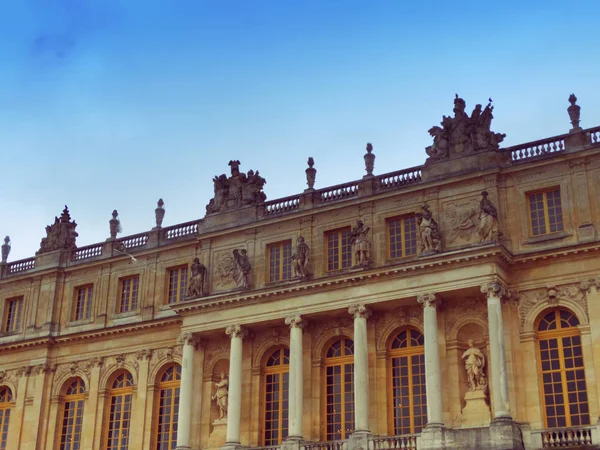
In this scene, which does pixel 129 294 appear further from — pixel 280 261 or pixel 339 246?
pixel 339 246

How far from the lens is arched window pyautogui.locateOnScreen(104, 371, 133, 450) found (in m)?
38.3

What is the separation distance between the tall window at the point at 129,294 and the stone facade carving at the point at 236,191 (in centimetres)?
520

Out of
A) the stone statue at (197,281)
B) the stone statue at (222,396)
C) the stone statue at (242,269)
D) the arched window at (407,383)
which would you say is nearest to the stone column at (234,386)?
the stone statue at (222,396)

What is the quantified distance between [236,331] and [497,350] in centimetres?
1049

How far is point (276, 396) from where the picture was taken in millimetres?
34688

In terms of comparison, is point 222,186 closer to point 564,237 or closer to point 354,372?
point 354,372

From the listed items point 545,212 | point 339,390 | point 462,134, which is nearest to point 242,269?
point 339,390

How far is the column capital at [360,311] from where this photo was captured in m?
32.0

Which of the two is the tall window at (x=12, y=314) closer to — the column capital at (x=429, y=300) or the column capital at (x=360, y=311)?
the column capital at (x=360, y=311)

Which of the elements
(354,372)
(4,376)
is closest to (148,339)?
(4,376)

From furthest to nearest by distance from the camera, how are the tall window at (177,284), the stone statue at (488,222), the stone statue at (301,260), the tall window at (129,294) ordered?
the tall window at (129,294), the tall window at (177,284), the stone statue at (301,260), the stone statue at (488,222)

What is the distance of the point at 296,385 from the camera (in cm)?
3238

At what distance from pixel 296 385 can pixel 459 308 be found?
6.47m

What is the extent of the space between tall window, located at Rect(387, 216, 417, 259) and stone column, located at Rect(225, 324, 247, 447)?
6679 millimetres
